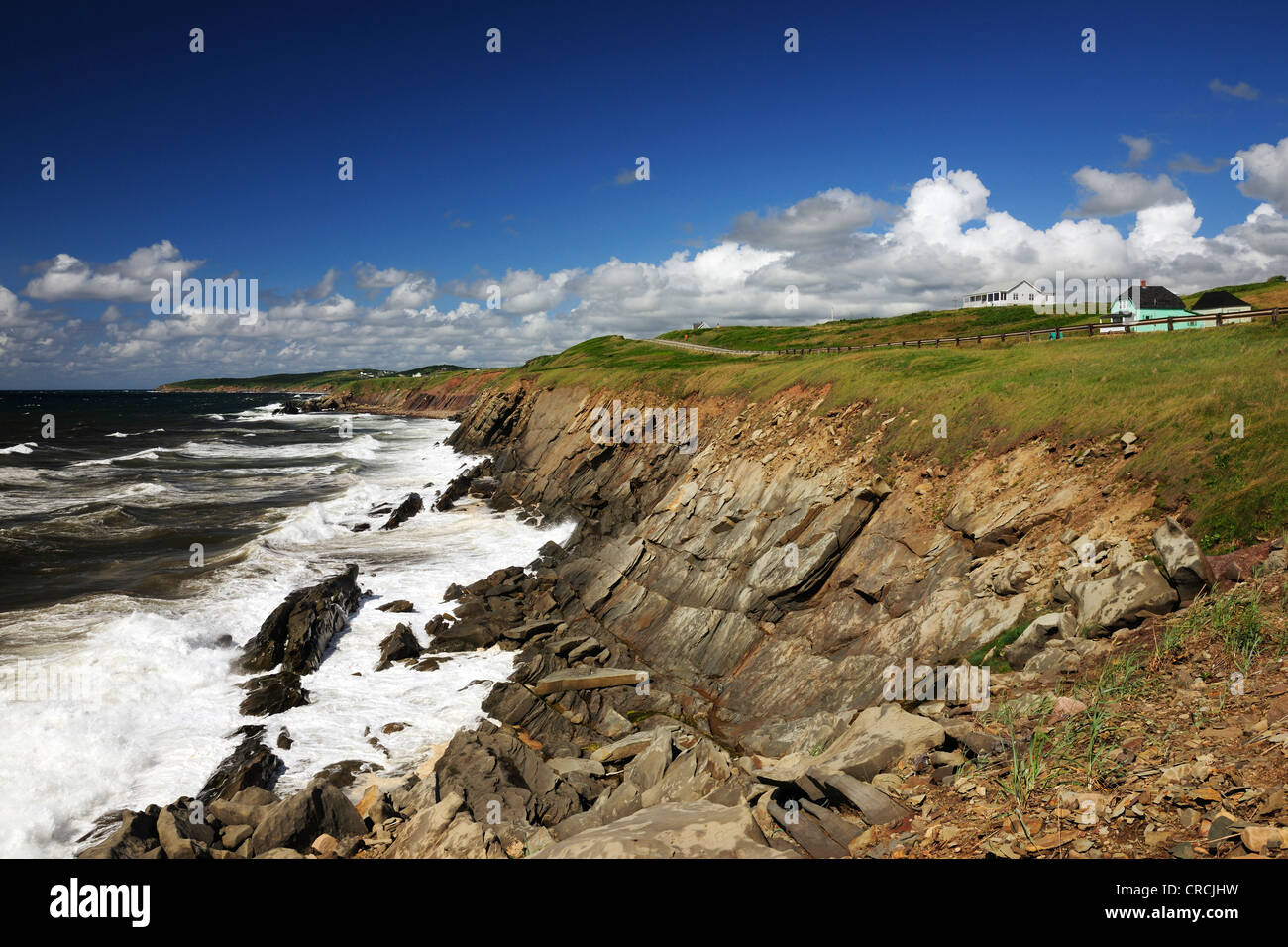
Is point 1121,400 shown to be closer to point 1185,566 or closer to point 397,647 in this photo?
point 1185,566

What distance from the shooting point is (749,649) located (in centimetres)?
2045

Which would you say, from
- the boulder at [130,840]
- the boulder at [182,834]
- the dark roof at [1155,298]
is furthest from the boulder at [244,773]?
the dark roof at [1155,298]

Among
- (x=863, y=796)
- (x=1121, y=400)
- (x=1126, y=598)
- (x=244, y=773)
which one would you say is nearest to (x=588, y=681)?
(x=244, y=773)

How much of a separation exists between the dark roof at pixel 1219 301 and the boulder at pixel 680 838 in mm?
71229

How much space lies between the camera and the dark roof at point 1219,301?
5605 centimetres

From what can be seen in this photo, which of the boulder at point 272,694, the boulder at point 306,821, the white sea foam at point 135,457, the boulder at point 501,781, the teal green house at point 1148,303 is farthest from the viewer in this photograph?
the white sea foam at point 135,457

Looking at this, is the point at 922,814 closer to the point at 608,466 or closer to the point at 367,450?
the point at 608,466

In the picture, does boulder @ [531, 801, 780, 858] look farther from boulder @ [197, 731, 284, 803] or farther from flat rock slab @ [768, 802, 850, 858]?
boulder @ [197, 731, 284, 803]

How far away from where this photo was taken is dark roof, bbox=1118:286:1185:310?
53000 millimetres

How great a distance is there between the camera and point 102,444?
80375 millimetres

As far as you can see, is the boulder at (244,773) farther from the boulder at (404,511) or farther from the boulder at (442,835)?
the boulder at (404,511)

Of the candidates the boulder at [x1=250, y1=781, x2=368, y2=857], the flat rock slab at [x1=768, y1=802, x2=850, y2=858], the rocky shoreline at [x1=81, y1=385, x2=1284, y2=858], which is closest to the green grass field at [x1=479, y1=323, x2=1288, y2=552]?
the rocky shoreline at [x1=81, y1=385, x2=1284, y2=858]

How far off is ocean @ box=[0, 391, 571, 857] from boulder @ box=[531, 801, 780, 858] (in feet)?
33.2

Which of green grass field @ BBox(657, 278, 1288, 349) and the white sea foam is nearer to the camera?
the white sea foam
